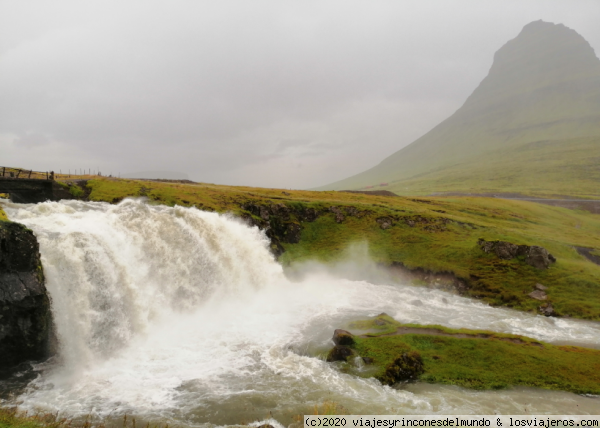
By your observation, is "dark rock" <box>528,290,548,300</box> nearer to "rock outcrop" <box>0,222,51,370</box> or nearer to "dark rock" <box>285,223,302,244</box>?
"dark rock" <box>285,223,302,244</box>

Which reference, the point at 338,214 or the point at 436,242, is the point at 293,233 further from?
the point at 436,242

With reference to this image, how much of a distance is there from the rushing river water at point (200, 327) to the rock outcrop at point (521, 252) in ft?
36.2

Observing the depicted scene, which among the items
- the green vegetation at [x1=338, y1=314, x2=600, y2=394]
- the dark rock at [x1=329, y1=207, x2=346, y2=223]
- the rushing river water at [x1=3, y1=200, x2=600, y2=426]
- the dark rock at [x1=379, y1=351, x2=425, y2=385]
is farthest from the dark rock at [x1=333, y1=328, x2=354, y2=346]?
the dark rock at [x1=329, y1=207, x2=346, y2=223]

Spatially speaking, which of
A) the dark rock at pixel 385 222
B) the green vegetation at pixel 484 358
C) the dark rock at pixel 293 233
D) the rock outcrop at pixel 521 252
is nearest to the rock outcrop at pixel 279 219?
the dark rock at pixel 293 233

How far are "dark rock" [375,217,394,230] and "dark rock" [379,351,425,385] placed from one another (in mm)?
39994

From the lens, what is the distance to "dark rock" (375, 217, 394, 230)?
63131 mm

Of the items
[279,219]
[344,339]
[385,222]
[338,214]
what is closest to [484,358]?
[344,339]

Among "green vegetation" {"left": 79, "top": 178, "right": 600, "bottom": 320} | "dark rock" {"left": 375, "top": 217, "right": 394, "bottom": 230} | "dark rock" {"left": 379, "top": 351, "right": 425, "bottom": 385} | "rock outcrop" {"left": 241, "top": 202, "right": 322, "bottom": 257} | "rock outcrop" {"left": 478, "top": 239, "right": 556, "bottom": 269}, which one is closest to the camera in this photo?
"dark rock" {"left": 379, "top": 351, "right": 425, "bottom": 385}

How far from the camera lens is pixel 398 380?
23.0 metres

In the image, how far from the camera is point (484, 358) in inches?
973

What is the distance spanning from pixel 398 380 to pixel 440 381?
9.03 feet

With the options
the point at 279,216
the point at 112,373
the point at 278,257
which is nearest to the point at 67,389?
the point at 112,373

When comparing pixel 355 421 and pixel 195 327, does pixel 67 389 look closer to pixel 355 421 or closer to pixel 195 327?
pixel 195 327

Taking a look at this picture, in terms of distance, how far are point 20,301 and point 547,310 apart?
49321 millimetres
